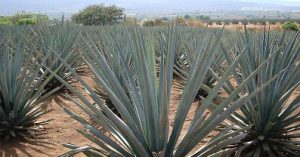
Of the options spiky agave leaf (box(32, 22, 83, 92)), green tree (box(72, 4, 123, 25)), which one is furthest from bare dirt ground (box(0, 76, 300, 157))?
green tree (box(72, 4, 123, 25))

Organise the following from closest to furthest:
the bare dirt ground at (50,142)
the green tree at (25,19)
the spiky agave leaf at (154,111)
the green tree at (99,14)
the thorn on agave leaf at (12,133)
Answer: the spiky agave leaf at (154,111)
the bare dirt ground at (50,142)
the thorn on agave leaf at (12,133)
the green tree at (25,19)
the green tree at (99,14)

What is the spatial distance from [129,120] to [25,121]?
7.08 feet

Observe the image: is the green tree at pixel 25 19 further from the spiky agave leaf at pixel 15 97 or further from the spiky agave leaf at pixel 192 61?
the spiky agave leaf at pixel 15 97

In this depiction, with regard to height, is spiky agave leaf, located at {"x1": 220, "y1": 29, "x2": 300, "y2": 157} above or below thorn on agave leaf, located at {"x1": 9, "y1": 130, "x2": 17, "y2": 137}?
above

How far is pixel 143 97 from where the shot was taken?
238cm

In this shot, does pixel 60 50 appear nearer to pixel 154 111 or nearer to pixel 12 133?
pixel 12 133

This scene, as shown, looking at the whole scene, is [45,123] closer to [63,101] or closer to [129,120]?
[63,101]

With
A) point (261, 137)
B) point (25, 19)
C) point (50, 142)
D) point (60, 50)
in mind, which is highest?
point (60, 50)

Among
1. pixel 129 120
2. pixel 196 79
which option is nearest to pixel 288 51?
pixel 196 79

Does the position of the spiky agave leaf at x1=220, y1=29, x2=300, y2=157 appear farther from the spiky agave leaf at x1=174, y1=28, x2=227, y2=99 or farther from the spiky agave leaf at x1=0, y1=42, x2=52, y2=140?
the spiky agave leaf at x1=0, y1=42, x2=52, y2=140

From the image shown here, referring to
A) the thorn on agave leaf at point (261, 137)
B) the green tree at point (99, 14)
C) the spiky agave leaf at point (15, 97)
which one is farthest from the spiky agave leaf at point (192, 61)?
the green tree at point (99, 14)

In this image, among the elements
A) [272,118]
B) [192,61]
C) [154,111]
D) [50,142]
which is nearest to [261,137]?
[272,118]

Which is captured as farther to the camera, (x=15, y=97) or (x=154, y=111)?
(x=15, y=97)

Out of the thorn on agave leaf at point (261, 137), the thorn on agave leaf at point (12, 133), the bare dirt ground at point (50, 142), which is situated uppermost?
the thorn on agave leaf at point (261, 137)
